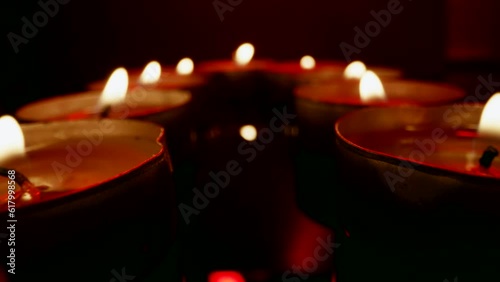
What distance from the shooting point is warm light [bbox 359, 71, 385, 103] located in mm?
635

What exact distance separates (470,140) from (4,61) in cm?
95

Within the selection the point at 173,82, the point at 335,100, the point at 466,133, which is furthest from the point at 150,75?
the point at 466,133

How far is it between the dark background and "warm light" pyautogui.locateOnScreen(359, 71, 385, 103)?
0.50 m

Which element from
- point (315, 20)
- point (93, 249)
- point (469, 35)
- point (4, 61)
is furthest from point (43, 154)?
point (469, 35)

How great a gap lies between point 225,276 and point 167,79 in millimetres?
359

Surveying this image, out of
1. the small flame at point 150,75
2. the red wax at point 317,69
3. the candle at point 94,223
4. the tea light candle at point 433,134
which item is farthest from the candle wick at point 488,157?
the small flame at point 150,75

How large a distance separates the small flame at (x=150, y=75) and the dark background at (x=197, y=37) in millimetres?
369

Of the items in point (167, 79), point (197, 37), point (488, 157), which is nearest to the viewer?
point (488, 157)

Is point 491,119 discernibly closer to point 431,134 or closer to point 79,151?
point 431,134

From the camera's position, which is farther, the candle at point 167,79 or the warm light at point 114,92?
the candle at point 167,79

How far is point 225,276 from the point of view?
0.69 metres

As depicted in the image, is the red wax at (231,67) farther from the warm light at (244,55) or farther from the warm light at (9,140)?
the warm light at (9,140)

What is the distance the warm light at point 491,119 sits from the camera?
0.48m

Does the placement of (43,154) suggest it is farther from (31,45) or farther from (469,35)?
(469,35)
